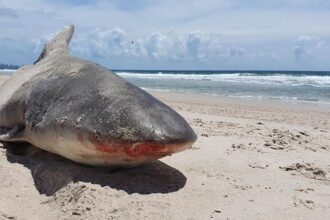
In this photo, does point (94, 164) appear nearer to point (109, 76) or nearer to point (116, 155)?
point (116, 155)

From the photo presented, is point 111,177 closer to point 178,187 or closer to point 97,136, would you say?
point 97,136

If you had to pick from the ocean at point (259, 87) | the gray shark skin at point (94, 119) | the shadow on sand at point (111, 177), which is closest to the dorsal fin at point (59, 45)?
the gray shark skin at point (94, 119)

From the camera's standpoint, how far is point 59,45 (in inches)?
253

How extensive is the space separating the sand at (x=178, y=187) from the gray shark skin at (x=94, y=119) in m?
0.19

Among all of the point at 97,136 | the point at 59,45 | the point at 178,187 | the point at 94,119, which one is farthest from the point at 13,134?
the point at 178,187

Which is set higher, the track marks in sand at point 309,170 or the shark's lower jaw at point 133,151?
the shark's lower jaw at point 133,151

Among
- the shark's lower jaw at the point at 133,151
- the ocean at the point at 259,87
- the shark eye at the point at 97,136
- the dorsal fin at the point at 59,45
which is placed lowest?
the ocean at the point at 259,87

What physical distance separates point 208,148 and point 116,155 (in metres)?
1.97

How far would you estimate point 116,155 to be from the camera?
147 inches

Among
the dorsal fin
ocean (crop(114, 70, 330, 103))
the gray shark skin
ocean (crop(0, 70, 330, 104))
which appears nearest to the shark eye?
the gray shark skin

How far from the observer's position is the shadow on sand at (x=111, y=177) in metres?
3.84

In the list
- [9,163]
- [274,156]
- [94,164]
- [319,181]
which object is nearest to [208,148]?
[274,156]

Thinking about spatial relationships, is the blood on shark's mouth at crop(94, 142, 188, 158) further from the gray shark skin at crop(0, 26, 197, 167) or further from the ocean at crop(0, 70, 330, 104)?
the ocean at crop(0, 70, 330, 104)

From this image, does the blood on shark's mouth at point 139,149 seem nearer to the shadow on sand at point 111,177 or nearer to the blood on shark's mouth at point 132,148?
the blood on shark's mouth at point 132,148
